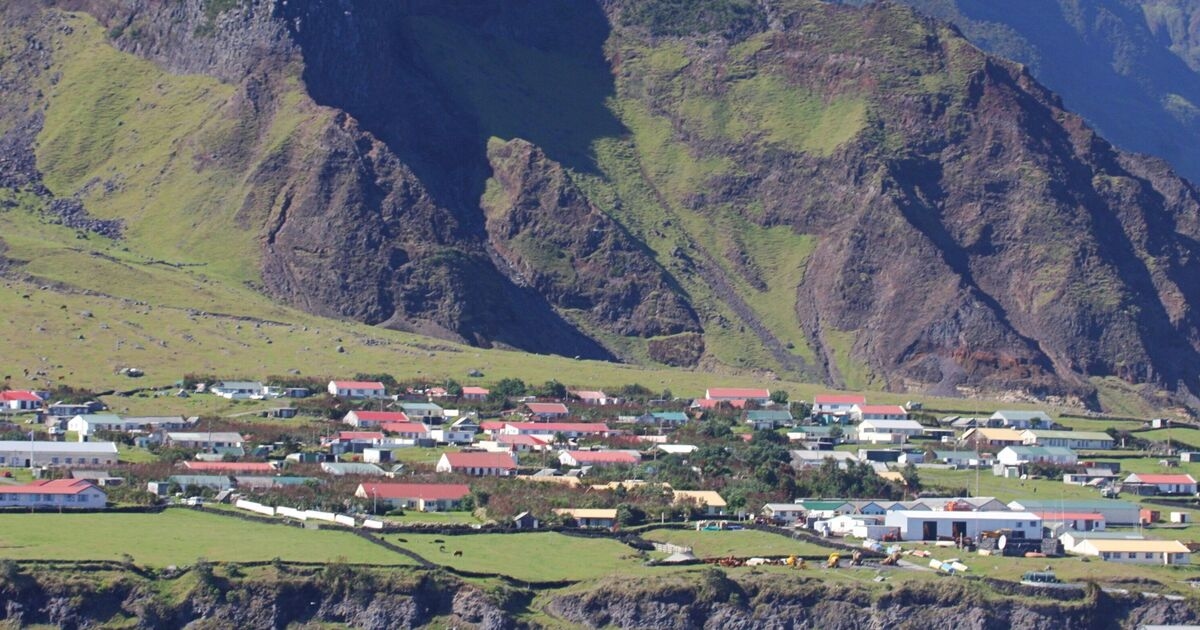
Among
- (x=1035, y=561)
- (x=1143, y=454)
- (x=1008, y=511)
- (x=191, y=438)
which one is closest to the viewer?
(x=1035, y=561)

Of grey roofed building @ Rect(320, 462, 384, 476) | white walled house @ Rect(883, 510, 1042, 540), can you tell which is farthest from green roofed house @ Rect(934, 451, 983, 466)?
grey roofed building @ Rect(320, 462, 384, 476)

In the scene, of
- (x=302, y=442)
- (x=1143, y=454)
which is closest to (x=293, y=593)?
(x=302, y=442)

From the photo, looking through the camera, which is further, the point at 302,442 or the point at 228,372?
the point at 228,372

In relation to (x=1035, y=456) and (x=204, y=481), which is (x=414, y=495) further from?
(x=1035, y=456)

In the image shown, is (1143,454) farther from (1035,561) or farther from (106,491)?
(106,491)

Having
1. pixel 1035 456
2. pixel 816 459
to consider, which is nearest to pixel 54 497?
pixel 816 459
